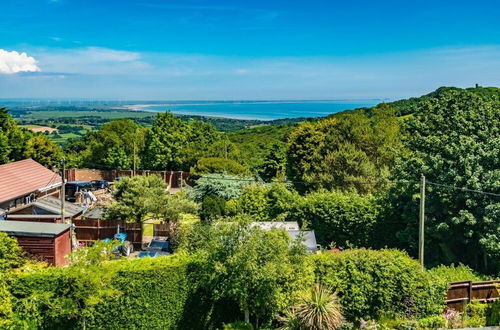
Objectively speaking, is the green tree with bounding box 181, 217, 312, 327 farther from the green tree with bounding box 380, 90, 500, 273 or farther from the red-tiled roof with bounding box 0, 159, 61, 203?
the red-tiled roof with bounding box 0, 159, 61, 203

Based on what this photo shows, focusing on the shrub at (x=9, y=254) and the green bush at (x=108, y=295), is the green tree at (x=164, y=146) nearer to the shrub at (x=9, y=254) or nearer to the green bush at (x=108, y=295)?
the shrub at (x=9, y=254)

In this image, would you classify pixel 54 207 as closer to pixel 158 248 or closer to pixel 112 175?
pixel 158 248

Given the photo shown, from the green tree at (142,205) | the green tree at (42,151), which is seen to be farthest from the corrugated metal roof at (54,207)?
the green tree at (42,151)

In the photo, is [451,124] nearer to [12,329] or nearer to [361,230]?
[361,230]

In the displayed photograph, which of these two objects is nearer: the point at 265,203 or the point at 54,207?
the point at 54,207

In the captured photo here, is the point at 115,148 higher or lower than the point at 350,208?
higher

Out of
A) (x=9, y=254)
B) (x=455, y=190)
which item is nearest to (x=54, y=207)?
(x=9, y=254)

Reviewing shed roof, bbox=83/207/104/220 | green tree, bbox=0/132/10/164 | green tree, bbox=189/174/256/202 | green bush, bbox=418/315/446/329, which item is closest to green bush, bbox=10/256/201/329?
green bush, bbox=418/315/446/329

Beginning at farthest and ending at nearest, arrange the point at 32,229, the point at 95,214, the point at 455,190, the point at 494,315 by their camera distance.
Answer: the point at 95,214 → the point at 455,190 → the point at 32,229 → the point at 494,315
